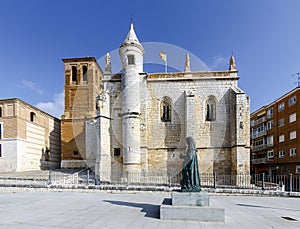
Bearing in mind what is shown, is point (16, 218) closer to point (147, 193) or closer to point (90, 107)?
point (147, 193)

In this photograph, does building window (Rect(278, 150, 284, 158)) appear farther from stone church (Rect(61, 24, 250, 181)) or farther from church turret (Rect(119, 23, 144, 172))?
church turret (Rect(119, 23, 144, 172))

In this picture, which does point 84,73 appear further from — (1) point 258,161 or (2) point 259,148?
(1) point 258,161

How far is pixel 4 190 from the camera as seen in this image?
11.9 metres

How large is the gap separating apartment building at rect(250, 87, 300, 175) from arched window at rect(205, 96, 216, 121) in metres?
13.5

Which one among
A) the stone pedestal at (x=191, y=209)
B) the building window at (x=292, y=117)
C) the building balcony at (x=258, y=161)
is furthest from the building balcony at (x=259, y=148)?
the stone pedestal at (x=191, y=209)

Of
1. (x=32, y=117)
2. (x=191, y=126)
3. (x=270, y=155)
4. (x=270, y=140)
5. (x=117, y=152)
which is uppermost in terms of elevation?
(x=32, y=117)

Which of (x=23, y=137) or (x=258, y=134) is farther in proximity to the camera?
(x=258, y=134)

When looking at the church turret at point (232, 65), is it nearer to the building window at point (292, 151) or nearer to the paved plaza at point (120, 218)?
the building window at point (292, 151)

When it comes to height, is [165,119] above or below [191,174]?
above

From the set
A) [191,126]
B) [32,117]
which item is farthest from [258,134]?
[32,117]

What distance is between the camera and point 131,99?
19656 millimetres

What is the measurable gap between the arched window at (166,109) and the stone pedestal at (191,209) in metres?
15.0

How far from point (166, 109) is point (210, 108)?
4701 mm

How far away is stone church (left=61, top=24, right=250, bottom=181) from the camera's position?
62.1 feet
